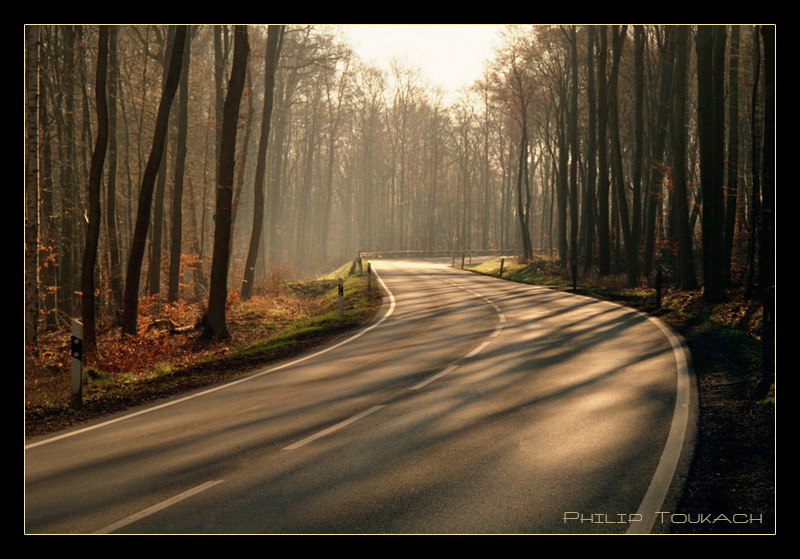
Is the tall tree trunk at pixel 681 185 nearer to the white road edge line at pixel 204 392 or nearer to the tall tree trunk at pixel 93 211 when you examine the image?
the white road edge line at pixel 204 392

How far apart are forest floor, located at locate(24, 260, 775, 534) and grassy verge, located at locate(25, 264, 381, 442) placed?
3cm

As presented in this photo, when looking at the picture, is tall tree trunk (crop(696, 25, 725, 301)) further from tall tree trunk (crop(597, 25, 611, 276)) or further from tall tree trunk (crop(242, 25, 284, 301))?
tall tree trunk (crop(242, 25, 284, 301))

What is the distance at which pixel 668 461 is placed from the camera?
21.6 ft

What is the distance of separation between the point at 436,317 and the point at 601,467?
1335cm

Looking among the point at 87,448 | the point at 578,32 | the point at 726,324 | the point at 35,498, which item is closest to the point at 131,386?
the point at 87,448

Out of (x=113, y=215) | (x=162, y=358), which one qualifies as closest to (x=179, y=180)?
(x=113, y=215)

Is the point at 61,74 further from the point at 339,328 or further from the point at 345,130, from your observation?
the point at 345,130

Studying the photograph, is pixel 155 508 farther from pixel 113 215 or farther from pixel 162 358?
pixel 113 215

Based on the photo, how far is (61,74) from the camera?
21469 millimetres

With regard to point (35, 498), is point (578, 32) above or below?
above

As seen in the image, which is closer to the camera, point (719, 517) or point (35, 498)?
point (719, 517)

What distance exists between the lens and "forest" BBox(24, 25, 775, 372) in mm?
17578

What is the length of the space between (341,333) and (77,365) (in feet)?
27.5

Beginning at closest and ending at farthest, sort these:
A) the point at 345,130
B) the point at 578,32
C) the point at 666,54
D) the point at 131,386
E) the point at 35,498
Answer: the point at 35,498 → the point at 131,386 → the point at 666,54 → the point at 578,32 → the point at 345,130
